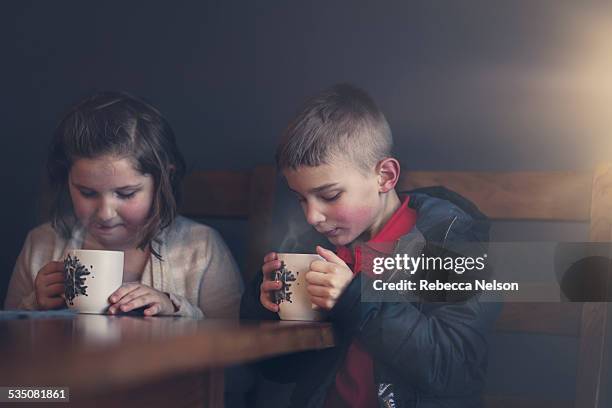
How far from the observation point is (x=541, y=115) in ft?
2.62

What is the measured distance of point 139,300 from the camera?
80cm

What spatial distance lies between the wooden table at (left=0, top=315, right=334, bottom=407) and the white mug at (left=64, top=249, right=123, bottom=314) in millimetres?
65

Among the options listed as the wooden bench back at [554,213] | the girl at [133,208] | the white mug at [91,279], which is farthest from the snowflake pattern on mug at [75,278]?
the wooden bench back at [554,213]

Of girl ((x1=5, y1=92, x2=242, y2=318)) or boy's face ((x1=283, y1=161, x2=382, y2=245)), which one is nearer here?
boy's face ((x1=283, y1=161, x2=382, y2=245))

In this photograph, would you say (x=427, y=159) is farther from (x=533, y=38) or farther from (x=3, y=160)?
(x=3, y=160)

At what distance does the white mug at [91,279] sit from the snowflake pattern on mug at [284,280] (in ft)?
0.57

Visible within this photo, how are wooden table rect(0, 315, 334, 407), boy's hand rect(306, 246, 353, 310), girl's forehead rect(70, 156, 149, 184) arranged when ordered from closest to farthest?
1. wooden table rect(0, 315, 334, 407)
2. boy's hand rect(306, 246, 353, 310)
3. girl's forehead rect(70, 156, 149, 184)

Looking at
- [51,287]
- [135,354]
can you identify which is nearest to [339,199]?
[51,287]

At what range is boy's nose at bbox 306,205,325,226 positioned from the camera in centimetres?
82

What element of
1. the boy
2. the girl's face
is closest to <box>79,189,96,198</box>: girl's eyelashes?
the girl's face

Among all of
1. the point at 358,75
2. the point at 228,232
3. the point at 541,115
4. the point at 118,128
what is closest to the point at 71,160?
the point at 118,128

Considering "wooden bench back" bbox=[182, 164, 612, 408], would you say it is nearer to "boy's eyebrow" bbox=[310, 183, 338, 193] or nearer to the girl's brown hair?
"boy's eyebrow" bbox=[310, 183, 338, 193]

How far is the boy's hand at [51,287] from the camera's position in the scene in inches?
33.4

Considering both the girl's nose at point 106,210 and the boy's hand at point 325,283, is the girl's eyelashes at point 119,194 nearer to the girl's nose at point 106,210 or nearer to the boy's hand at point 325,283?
the girl's nose at point 106,210
